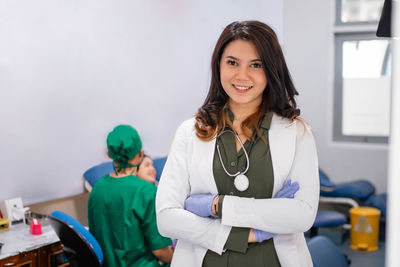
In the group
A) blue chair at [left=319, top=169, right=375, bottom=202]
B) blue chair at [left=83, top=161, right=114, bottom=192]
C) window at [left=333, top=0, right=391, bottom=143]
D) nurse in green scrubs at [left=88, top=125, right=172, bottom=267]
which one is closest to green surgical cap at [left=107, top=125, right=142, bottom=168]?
nurse in green scrubs at [left=88, top=125, right=172, bottom=267]

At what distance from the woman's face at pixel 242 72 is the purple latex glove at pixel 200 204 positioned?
33 centimetres

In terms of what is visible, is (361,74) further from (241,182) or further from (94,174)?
(241,182)

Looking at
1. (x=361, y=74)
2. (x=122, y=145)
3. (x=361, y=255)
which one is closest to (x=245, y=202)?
(x=122, y=145)

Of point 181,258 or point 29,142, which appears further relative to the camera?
point 29,142

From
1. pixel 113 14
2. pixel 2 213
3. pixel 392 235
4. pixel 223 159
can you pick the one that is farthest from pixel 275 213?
pixel 113 14

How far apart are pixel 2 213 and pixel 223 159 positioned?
208 centimetres

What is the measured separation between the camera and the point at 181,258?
4.66ft

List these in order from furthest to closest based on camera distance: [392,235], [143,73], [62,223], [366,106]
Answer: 1. [366,106]
2. [143,73]
3. [62,223]
4. [392,235]

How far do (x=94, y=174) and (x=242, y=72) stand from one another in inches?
93.7

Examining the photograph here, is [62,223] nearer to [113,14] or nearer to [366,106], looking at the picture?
[113,14]

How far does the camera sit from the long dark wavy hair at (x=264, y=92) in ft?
4.47

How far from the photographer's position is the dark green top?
1354 mm

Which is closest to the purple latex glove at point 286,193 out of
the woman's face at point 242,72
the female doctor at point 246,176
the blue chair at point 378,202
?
the female doctor at point 246,176

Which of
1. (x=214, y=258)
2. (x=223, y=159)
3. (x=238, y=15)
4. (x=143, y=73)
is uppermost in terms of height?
(x=238, y=15)
